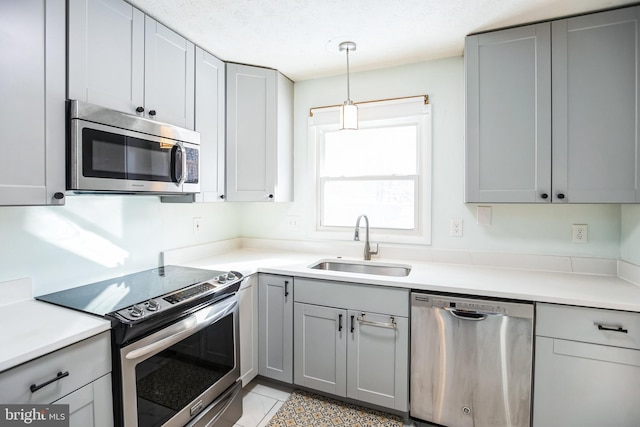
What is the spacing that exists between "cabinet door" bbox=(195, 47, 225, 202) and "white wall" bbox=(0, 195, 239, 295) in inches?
13.6

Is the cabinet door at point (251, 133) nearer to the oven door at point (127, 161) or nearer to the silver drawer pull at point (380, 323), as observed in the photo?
the oven door at point (127, 161)

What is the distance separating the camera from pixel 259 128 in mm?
2480

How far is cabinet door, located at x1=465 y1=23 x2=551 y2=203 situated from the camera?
1.84 metres

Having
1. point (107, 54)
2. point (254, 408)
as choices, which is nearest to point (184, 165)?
point (107, 54)

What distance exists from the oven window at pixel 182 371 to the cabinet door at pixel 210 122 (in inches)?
34.9

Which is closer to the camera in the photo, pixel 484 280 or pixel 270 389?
pixel 484 280

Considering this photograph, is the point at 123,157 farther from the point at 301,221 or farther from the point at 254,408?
the point at 254,408

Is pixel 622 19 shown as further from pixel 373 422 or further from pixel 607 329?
pixel 373 422

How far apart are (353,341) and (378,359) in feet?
0.57

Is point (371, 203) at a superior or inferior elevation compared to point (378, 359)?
superior

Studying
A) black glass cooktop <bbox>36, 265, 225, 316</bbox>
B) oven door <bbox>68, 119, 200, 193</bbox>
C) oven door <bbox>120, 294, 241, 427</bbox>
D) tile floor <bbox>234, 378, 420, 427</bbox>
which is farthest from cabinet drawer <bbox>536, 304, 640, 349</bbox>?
oven door <bbox>68, 119, 200, 193</bbox>

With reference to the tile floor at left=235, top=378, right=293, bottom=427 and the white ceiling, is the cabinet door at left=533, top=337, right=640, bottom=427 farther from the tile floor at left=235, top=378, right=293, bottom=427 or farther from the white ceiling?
the white ceiling

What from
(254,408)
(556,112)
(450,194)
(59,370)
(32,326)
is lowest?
(254,408)

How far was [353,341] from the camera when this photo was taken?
6.44 feet
